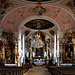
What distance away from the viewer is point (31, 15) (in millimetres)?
17781

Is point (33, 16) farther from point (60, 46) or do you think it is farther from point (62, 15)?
point (60, 46)

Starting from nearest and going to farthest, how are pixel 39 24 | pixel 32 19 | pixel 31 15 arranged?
pixel 31 15, pixel 32 19, pixel 39 24

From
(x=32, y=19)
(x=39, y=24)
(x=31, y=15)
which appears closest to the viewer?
(x=31, y=15)

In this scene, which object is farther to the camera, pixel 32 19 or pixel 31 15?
pixel 32 19

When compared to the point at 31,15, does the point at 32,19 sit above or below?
below

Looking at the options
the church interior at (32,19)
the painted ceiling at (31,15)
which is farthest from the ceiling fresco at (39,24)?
the painted ceiling at (31,15)

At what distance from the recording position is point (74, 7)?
14.5 metres

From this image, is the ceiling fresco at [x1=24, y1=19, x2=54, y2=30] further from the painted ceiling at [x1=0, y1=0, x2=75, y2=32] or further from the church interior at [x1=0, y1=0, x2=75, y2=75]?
the painted ceiling at [x1=0, y1=0, x2=75, y2=32]

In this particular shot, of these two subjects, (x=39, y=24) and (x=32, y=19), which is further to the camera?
(x=39, y=24)

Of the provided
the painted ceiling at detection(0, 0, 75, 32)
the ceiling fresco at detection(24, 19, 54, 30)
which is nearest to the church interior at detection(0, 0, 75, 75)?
the painted ceiling at detection(0, 0, 75, 32)

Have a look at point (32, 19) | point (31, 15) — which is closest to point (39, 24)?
point (32, 19)

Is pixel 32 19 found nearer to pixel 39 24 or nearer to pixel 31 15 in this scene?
pixel 31 15

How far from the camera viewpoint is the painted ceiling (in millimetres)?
15305

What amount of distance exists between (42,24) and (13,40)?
759 cm
